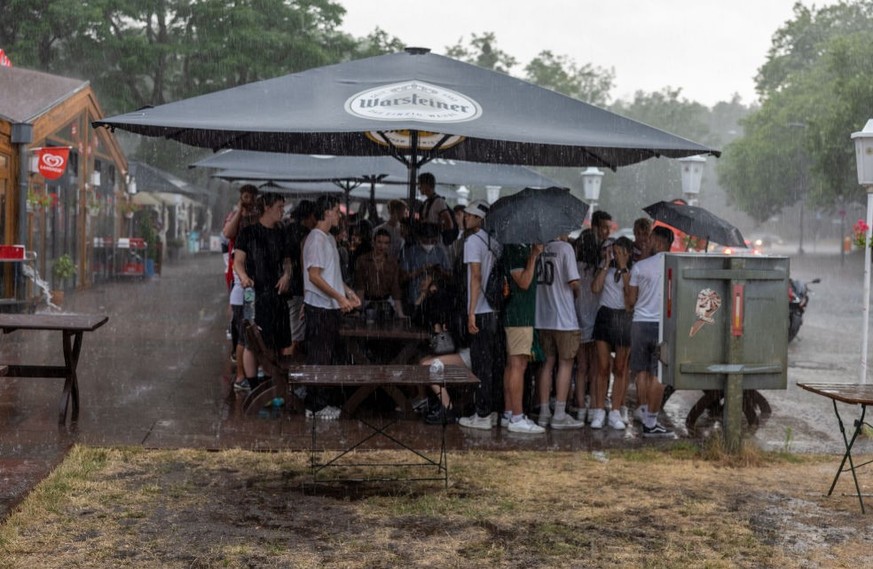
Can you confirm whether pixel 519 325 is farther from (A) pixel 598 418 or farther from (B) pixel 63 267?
(B) pixel 63 267

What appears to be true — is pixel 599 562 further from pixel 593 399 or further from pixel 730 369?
pixel 593 399

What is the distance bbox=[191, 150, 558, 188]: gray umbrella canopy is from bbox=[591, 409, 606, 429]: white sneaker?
5290 millimetres

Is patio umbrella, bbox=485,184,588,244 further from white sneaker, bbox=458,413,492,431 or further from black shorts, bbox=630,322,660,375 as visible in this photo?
white sneaker, bbox=458,413,492,431

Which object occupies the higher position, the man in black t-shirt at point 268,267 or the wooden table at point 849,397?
the man in black t-shirt at point 268,267

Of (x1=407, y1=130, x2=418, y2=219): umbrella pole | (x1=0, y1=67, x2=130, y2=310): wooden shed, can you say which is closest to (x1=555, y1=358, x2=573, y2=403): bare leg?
(x1=407, y1=130, x2=418, y2=219): umbrella pole

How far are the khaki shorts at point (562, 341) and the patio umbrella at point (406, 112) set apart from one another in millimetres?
1460

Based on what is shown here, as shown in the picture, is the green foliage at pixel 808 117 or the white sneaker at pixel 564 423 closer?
the white sneaker at pixel 564 423

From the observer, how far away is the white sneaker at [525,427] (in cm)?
795

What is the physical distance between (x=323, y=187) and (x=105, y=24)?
64.4 ft

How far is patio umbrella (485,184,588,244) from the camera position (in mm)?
7285

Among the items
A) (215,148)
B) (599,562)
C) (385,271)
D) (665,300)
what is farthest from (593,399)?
(215,148)

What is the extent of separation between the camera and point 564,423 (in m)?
8.19

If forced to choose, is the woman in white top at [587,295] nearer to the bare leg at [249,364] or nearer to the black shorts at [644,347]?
the black shorts at [644,347]

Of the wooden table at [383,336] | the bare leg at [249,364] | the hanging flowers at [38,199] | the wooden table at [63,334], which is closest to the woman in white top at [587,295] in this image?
the wooden table at [383,336]
